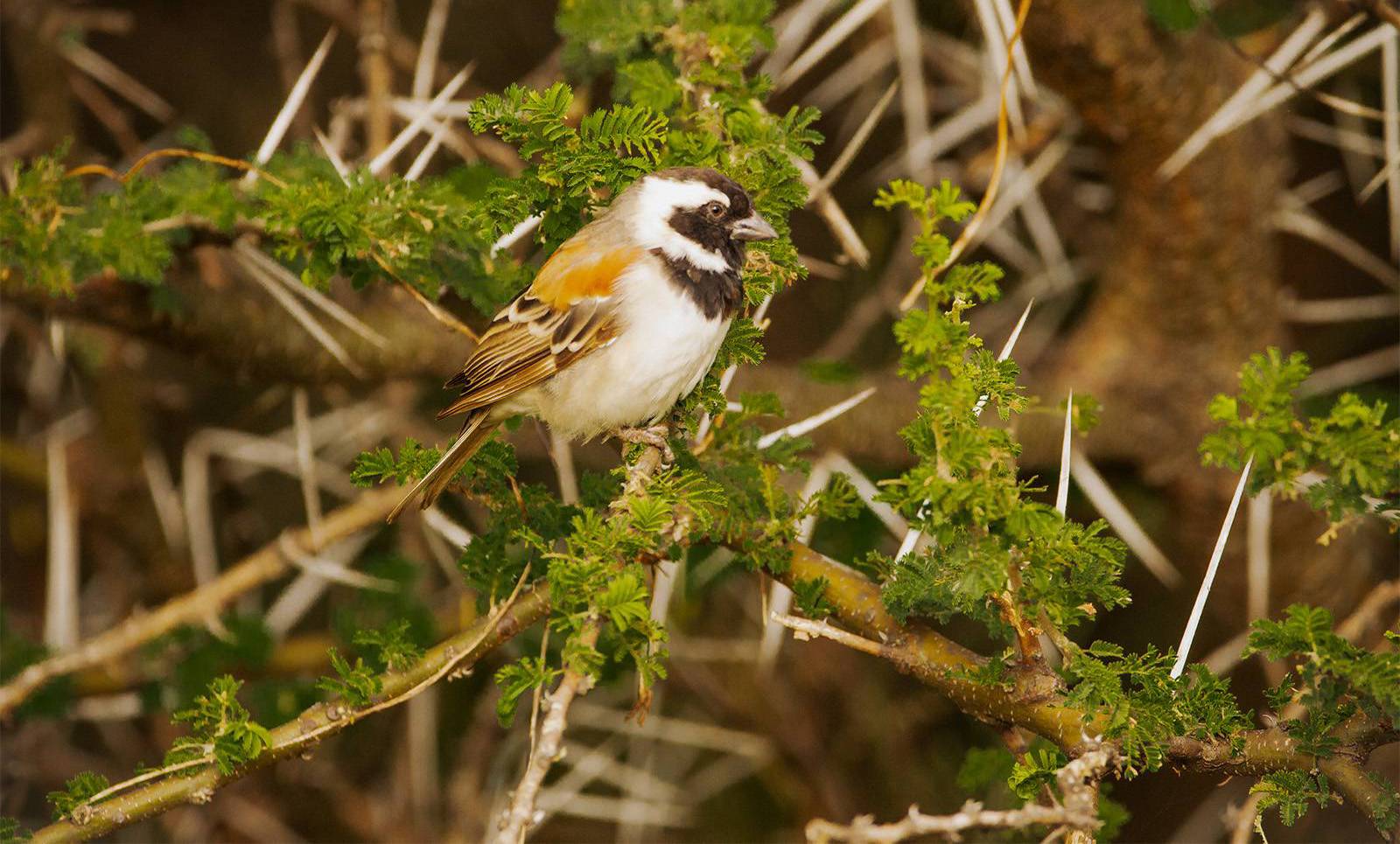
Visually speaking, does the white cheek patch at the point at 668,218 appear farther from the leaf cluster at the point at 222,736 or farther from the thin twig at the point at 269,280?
the leaf cluster at the point at 222,736

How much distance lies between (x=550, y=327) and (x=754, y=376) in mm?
1059

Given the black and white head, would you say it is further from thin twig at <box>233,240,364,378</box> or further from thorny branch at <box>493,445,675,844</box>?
thorny branch at <box>493,445,675,844</box>

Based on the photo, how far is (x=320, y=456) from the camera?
566 centimetres

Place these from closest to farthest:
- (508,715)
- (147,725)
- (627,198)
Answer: (508,715)
(627,198)
(147,725)

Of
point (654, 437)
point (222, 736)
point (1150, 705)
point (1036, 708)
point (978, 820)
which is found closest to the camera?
point (978, 820)

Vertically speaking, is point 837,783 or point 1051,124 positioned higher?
point 1051,124

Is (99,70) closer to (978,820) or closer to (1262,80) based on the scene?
(1262,80)

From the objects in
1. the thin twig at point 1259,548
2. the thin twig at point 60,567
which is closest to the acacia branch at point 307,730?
the thin twig at point 60,567

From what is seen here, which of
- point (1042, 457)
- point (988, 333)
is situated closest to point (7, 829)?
point (1042, 457)

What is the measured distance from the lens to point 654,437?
2.82 m

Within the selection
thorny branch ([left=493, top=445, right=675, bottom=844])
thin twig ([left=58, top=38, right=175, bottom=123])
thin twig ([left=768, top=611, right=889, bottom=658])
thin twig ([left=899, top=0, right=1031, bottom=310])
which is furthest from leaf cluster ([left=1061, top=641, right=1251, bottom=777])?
thin twig ([left=58, top=38, right=175, bottom=123])

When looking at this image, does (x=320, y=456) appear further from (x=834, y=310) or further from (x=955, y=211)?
(x=955, y=211)

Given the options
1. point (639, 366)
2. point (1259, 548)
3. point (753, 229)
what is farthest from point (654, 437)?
point (1259, 548)

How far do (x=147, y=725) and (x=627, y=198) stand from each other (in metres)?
3.95
